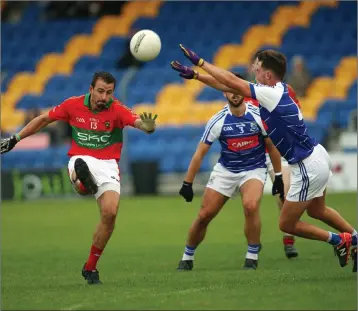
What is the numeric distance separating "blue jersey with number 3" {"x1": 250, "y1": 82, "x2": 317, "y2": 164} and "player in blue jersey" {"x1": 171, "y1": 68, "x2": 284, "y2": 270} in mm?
1986

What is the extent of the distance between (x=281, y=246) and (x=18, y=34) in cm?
2253

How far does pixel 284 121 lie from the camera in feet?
31.0

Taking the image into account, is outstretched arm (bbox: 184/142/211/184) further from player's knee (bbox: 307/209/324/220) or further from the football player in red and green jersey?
player's knee (bbox: 307/209/324/220)

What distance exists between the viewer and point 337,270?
10453 mm

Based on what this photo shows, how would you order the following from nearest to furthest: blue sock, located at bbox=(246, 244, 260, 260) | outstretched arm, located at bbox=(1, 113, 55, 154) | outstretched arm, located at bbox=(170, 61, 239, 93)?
outstretched arm, located at bbox=(170, 61, 239, 93), outstretched arm, located at bbox=(1, 113, 55, 154), blue sock, located at bbox=(246, 244, 260, 260)

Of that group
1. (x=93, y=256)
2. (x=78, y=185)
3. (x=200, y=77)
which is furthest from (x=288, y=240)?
(x=200, y=77)

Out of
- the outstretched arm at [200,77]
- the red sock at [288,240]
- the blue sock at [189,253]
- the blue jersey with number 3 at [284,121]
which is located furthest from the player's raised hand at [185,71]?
the red sock at [288,240]

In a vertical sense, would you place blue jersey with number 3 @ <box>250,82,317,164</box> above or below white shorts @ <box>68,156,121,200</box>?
above

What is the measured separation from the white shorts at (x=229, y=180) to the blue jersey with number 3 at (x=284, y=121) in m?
2.11

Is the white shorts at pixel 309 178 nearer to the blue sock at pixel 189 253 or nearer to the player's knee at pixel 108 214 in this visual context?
the player's knee at pixel 108 214

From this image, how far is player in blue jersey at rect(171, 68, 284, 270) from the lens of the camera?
38.1 ft

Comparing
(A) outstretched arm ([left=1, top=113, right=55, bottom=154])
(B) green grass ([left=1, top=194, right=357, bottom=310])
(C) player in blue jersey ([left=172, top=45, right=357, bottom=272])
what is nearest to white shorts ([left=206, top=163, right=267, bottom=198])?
(B) green grass ([left=1, top=194, right=357, bottom=310])

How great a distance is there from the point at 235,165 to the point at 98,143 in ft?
6.92

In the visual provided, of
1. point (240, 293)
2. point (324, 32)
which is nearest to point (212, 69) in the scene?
point (240, 293)
